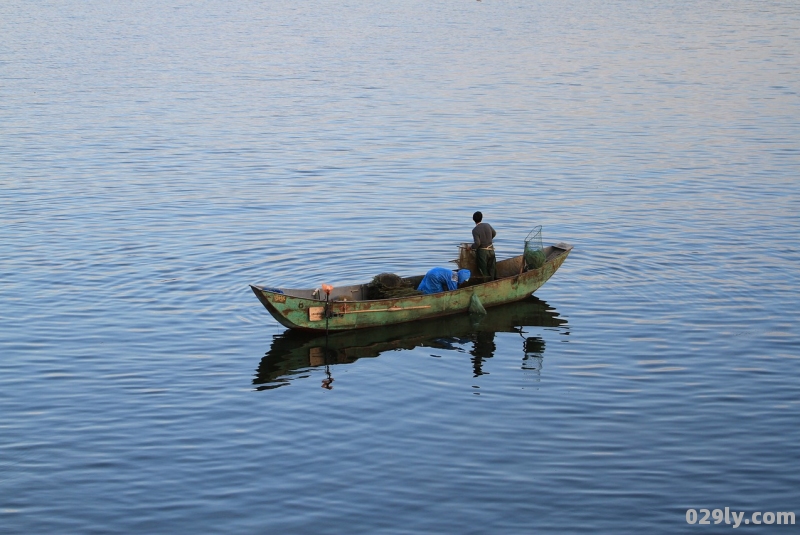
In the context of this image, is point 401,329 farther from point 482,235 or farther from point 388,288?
point 482,235

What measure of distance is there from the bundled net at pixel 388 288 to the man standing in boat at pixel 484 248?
80.6 inches

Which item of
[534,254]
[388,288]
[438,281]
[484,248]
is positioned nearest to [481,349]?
[438,281]

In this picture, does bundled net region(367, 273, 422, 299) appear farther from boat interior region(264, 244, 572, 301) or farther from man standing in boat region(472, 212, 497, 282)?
man standing in boat region(472, 212, 497, 282)

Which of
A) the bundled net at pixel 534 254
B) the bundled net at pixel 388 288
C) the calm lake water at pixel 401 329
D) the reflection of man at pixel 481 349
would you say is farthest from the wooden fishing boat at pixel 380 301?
the reflection of man at pixel 481 349

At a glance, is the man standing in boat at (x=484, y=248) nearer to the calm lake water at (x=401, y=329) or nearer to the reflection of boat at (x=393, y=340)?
the reflection of boat at (x=393, y=340)

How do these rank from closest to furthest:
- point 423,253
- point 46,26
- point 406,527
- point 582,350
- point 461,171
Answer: point 406,527
point 582,350
point 423,253
point 461,171
point 46,26

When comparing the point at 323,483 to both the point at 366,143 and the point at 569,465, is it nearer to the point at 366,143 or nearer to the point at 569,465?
the point at 569,465

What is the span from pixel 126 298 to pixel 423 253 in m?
7.99

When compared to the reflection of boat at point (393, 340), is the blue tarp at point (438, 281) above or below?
above

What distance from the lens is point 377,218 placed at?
105 feet

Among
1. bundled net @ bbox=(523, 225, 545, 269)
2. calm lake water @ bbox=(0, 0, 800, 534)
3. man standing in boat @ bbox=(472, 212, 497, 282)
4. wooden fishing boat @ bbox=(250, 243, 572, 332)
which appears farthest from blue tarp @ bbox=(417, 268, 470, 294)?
bundled net @ bbox=(523, 225, 545, 269)

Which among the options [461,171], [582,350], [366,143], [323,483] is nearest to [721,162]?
[461,171]

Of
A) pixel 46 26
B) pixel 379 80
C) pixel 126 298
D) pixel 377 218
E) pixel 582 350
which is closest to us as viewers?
pixel 582 350

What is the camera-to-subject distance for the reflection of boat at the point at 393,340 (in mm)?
20797
